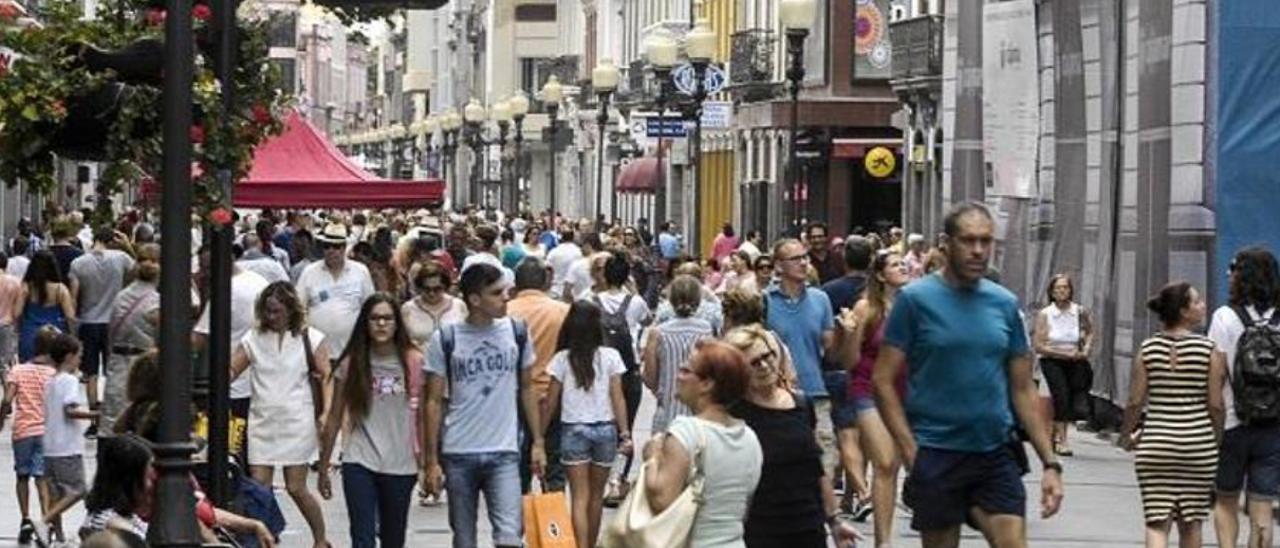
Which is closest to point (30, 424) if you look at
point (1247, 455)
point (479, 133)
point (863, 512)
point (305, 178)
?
point (863, 512)

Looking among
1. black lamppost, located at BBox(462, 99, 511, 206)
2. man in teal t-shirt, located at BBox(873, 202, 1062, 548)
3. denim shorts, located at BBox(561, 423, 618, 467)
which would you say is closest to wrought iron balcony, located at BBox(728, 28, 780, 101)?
black lamppost, located at BBox(462, 99, 511, 206)

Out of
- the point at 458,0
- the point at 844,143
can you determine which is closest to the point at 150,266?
the point at 844,143

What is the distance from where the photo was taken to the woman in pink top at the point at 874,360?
18.8 m

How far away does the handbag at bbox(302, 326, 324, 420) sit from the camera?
17453mm

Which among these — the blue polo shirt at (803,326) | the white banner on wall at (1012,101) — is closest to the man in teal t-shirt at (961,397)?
the blue polo shirt at (803,326)

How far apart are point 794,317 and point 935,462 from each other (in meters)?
6.63

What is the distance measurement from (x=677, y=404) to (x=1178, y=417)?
322 centimetres

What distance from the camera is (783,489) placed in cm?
1216

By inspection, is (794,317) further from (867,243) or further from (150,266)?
(150,266)

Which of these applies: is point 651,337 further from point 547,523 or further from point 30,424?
point 547,523

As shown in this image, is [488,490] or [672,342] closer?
[488,490]

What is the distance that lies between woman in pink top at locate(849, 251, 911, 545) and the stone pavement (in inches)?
30.5

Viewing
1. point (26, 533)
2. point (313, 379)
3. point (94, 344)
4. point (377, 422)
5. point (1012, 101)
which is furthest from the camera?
point (1012, 101)

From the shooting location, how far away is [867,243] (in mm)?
21578
